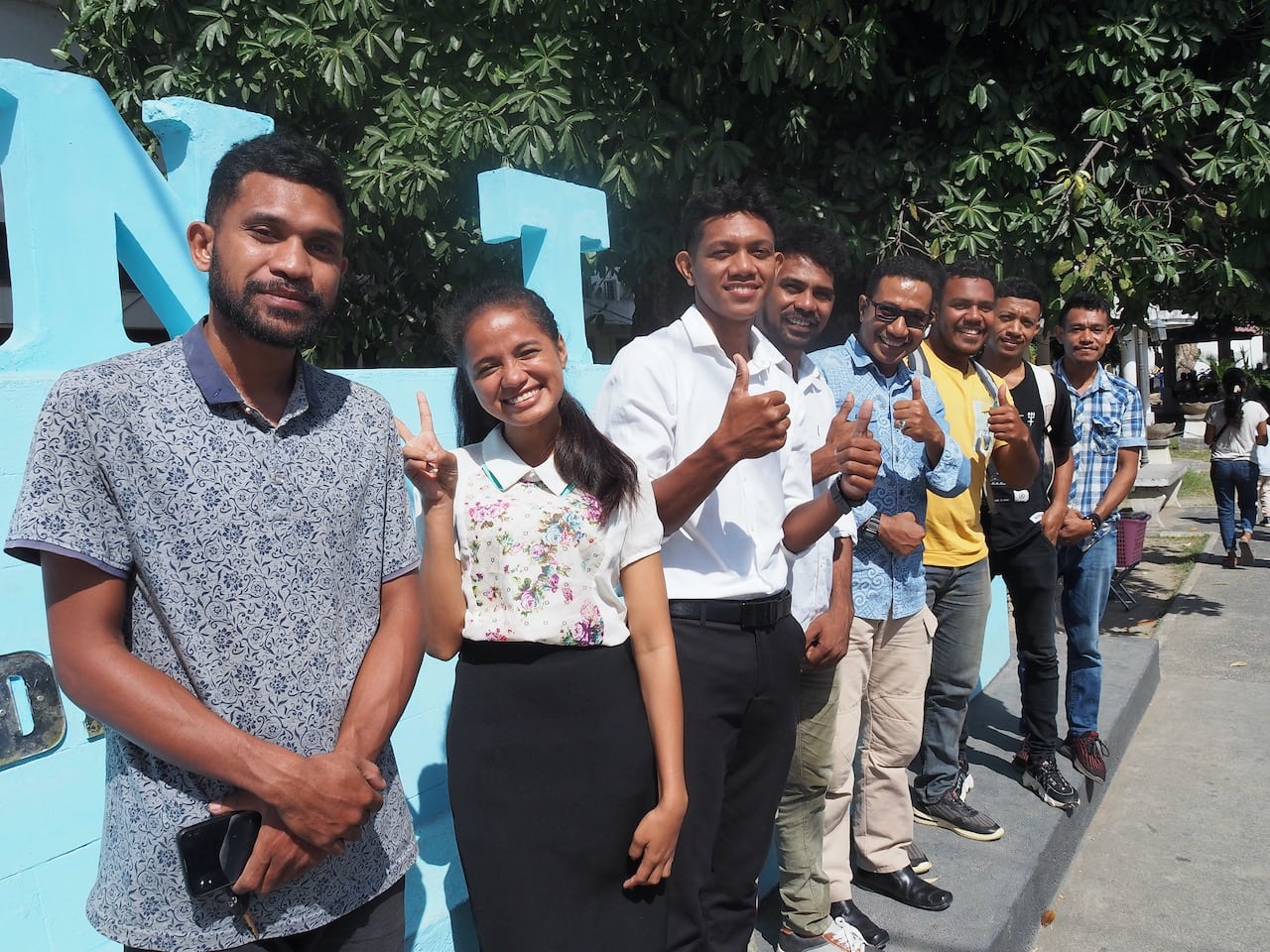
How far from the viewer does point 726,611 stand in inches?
82.6

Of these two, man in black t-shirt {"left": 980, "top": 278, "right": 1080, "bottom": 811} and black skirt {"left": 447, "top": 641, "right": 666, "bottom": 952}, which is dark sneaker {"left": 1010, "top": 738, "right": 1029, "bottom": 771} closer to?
man in black t-shirt {"left": 980, "top": 278, "right": 1080, "bottom": 811}

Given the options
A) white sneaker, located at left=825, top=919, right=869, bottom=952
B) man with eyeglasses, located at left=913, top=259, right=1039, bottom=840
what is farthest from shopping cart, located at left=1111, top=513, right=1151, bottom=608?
white sneaker, located at left=825, top=919, right=869, bottom=952

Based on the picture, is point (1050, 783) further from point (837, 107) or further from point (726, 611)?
point (837, 107)

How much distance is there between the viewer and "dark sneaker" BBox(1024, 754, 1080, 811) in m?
3.82

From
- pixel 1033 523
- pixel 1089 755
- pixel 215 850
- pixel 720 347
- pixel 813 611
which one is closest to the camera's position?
pixel 215 850

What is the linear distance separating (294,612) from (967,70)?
4.56 m

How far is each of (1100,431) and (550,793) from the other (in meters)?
3.37

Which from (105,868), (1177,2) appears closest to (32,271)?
(105,868)

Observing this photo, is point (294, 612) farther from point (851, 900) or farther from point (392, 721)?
point (851, 900)

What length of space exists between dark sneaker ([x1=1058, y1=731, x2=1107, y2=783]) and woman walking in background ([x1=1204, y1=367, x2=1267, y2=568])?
19.7 feet

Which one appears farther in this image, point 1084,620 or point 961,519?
point 1084,620

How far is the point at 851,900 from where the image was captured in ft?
9.52

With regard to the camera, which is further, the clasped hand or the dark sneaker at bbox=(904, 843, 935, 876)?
the dark sneaker at bbox=(904, 843, 935, 876)

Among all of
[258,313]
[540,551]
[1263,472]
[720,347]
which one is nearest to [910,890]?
[720,347]
